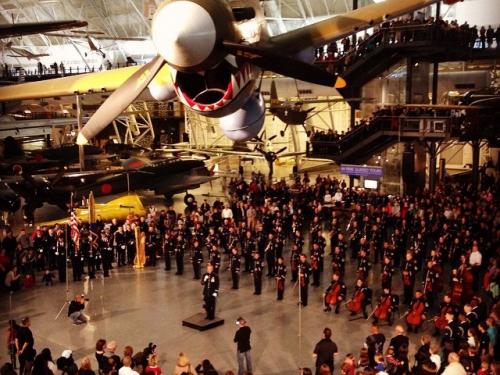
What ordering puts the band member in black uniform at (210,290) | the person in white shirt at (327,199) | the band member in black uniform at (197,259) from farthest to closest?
the person in white shirt at (327,199) → the band member in black uniform at (197,259) → the band member in black uniform at (210,290)

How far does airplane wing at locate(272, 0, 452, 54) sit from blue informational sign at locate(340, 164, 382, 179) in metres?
9.41

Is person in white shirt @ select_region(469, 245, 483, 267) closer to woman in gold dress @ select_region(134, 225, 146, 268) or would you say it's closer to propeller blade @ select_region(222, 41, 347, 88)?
propeller blade @ select_region(222, 41, 347, 88)

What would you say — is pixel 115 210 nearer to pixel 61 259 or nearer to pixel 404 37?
pixel 61 259

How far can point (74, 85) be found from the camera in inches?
514

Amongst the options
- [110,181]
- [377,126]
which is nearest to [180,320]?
[110,181]

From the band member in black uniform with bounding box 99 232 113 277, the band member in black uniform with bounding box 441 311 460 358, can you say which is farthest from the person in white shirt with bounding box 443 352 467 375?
the band member in black uniform with bounding box 99 232 113 277

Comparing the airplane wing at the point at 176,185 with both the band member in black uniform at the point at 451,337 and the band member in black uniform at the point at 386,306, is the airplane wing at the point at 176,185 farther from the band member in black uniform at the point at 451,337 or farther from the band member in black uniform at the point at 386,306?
the band member in black uniform at the point at 451,337

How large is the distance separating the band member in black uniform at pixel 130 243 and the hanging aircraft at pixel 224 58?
6.69 meters

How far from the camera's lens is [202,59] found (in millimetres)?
7492

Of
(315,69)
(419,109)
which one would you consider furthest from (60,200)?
(315,69)

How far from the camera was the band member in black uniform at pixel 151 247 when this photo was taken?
56.0 feet

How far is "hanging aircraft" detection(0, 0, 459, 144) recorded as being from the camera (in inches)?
285

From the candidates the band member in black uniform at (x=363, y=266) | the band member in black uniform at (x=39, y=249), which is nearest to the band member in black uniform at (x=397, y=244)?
the band member in black uniform at (x=363, y=266)

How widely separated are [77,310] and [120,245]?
4.71 metres
